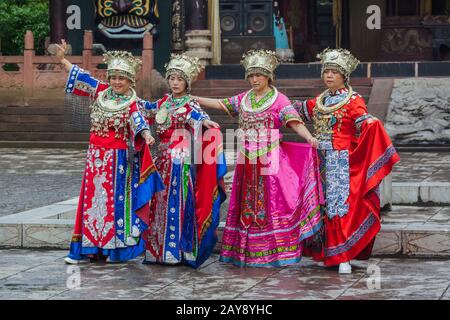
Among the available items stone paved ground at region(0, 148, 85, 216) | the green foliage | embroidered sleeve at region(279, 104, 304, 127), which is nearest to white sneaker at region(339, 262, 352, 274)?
embroidered sleeve at region(279, 104, 304, 127)

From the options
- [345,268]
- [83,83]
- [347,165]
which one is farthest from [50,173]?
[345,268]

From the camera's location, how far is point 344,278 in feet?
27.1

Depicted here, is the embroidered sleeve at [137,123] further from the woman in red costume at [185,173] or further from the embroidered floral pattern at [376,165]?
the embroidered floral pattern at [376,165]

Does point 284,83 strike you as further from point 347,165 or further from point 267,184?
point 347,165

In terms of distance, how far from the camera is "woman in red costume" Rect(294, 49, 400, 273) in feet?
28.2

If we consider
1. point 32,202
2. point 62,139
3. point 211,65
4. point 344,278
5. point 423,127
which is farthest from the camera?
point 211,65

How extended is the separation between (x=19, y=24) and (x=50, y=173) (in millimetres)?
16137

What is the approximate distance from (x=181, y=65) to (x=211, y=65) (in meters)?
13.2

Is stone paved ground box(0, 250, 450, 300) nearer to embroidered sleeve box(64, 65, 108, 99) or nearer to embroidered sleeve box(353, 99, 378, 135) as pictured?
embroidered sleeve box(353, 99, 378, 135)

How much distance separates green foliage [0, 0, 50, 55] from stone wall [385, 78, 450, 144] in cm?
1402

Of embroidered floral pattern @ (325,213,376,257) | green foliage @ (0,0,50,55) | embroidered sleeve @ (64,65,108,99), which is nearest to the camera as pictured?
embroidered floral pattern @ (325,213,376,257)

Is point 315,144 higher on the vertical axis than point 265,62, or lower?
lower
